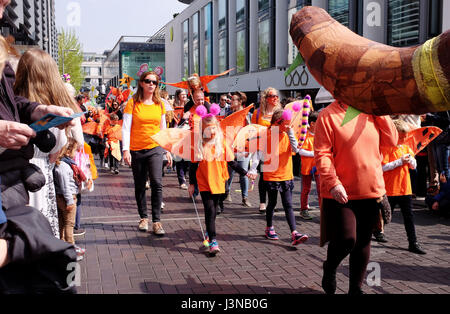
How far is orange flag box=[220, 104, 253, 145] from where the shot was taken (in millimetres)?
5773

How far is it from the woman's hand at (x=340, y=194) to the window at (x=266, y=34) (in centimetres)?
2324

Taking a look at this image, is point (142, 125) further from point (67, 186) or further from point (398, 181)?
point (398, 181)

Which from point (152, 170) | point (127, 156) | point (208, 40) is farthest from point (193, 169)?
point (208, 40)

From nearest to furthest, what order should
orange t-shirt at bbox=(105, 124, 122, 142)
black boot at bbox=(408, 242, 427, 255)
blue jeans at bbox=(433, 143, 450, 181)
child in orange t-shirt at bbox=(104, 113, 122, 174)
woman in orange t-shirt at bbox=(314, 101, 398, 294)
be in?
woman in orange t-shirt at bbox=(314, 101, 398, 294), black boot at bbox=(408, 242, 427, 255), blue jeans at bbox=(433, 143, 450, 181), child in orange t-shirt at bbox=(104, 113, 122, 174), orange t-shirt at bbox=(105, 124, 122, 142)

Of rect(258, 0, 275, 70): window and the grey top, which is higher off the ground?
rect(258, 0, 275, 70): window

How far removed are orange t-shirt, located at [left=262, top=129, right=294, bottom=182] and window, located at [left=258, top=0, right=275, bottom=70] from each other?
67.6 feet

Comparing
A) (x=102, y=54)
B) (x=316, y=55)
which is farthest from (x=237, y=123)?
(x=102, y=54)

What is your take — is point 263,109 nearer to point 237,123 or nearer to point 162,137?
point 237,123

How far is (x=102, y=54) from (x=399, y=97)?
115 m

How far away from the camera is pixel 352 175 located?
11.4 ft

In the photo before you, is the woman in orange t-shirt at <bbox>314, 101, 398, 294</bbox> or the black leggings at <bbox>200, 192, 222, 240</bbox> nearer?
the woman in orange t-shirt at <bbox>314, 101, 398, 294</bbox>

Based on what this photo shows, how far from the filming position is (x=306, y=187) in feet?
23.2

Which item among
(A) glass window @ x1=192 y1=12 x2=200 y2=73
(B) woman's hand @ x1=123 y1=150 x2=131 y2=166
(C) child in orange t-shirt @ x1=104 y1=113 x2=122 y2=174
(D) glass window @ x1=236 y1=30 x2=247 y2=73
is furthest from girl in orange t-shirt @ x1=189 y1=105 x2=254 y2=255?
(A) glass window @ x1=192 y1=12 x2=200 y2=73

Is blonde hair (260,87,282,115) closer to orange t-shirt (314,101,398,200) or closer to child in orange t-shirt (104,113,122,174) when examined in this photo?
orange t-shirt (314,101,398,200)
